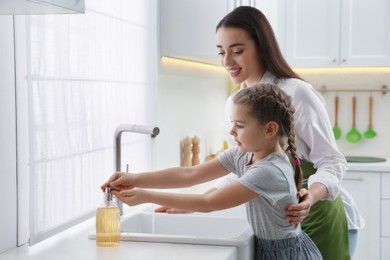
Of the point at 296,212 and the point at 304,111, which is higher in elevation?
the point at 304,111

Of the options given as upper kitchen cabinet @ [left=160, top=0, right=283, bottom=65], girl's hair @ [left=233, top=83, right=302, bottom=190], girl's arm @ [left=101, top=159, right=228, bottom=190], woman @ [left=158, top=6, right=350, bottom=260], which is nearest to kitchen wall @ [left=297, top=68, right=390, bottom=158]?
upper kitchen cabinet @ [left=160, top=0, right=283, bottom=65]

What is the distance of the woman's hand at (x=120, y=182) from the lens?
5.80ft

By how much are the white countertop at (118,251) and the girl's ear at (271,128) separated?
1.07 ft

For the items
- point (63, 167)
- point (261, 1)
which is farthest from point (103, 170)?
point (261, 1)

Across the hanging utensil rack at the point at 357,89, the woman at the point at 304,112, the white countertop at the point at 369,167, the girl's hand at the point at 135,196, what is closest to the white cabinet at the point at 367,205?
the white countertop at the point at 369,167

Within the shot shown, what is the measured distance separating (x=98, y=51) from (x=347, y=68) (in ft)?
7.71

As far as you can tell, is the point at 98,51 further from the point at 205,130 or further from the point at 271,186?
the point at 205,130

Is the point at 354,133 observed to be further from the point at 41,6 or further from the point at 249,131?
the point at 41,6

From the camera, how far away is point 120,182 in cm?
179

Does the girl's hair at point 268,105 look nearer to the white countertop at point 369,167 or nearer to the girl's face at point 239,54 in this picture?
the girl's face at point 239,54

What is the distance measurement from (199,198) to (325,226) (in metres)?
0.52

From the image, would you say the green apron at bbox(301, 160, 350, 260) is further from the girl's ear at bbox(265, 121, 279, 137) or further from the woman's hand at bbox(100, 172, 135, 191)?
the woman's hand at bbox(100, 172, 135, 191)

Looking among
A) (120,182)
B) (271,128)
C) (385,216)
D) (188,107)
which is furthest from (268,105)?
(385,216)

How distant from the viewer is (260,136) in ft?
5.69
